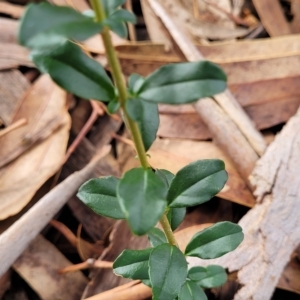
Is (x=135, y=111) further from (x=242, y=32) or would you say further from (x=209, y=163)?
(x=242, y=32)

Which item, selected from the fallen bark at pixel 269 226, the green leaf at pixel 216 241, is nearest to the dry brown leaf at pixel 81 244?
the fallen bark at pixel 269 226

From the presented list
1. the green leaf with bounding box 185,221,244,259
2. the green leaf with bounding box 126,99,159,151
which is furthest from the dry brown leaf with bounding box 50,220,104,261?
the green leaf with bounding box 126,99,159,151

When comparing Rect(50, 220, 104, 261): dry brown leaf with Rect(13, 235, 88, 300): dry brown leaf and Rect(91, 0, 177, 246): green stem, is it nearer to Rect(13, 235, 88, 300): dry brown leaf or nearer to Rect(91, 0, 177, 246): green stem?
Rect(13, 235, 88, 300): dry brown leaf

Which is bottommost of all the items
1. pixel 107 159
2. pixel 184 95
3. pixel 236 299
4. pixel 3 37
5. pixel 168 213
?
pixel 236 299

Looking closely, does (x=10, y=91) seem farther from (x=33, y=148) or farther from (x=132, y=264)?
(x=132, y=264)

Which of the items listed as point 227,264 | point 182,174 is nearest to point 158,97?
point 182,174

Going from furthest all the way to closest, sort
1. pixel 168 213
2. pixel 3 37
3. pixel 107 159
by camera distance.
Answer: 1. pixel 3 37
2. pixel 107 159
3. pixel 168 213
